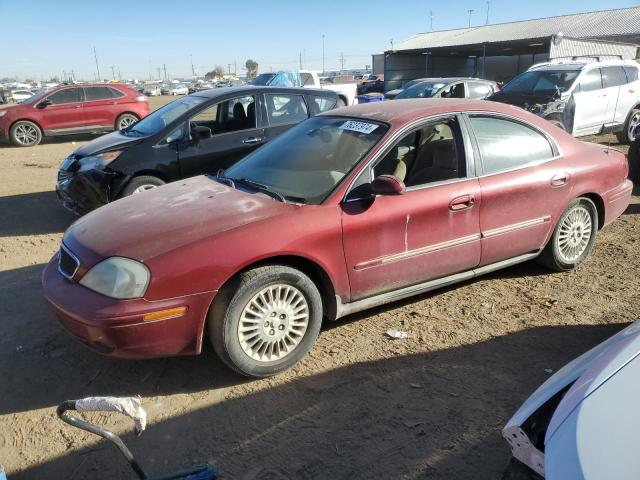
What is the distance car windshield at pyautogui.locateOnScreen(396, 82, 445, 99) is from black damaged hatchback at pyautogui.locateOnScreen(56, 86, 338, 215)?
758 centimetres

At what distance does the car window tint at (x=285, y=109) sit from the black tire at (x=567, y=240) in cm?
392

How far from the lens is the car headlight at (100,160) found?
6184 millimetres

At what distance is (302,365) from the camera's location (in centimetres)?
338

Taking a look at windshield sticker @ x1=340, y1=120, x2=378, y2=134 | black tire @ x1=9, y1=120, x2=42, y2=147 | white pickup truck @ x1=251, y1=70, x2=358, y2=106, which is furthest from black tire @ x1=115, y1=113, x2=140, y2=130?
windshield sticker @ x1=340, y1=120, x2=378, y2=134

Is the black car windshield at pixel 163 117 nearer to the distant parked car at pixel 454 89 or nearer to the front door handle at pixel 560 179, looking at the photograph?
the front door handle at pixel 560 179

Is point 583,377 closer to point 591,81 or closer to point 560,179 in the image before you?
point 560,179

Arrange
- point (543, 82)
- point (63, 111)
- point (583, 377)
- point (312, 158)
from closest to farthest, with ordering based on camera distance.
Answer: point (583, 377), point (312, 158), point (543, 82), point (63, 111)

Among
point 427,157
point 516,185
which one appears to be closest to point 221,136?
point 427,157

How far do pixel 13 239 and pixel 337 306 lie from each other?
4563 millimetres

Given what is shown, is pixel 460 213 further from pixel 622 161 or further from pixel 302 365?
pixel 622 161

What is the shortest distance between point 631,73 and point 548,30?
24871 mm

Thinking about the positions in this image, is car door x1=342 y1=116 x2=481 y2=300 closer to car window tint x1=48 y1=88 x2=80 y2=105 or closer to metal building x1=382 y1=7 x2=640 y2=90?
car window tint x1=48 y1=88 x2=80 y2=105

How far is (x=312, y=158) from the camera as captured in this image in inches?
151

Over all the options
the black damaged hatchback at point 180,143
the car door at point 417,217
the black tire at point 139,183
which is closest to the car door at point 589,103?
the black damaged hatchback at point 180,143
